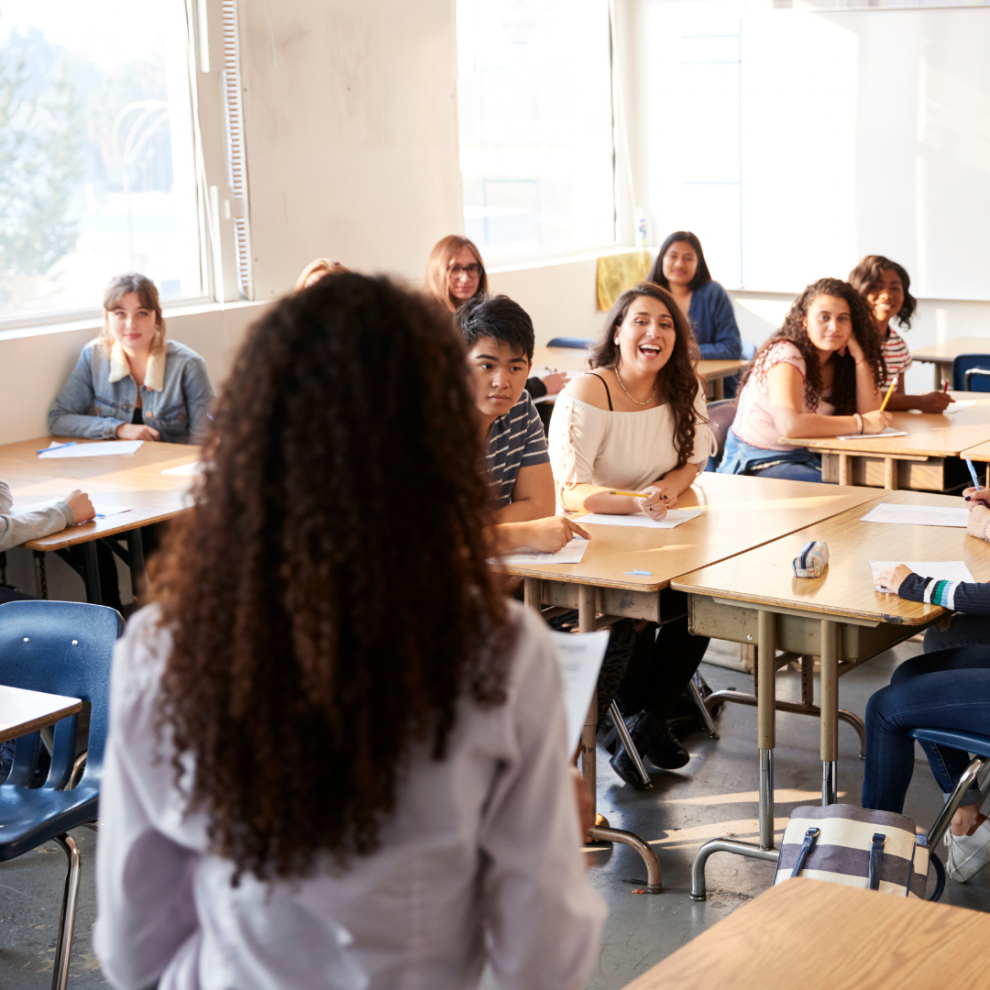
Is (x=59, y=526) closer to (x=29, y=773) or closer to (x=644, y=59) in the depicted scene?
(x=29, y=773)

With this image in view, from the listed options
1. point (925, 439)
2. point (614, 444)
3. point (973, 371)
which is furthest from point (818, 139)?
point (614, 444)

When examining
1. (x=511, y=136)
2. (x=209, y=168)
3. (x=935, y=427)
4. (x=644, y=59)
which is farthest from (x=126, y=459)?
(x=644, y=59)

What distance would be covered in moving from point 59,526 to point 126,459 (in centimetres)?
92

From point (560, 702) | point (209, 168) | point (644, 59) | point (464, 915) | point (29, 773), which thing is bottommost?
point (29, 773)

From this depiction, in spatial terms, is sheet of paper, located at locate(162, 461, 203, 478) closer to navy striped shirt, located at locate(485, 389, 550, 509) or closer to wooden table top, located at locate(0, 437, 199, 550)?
wooden table top, located at locate(0, 437, 199, 550)

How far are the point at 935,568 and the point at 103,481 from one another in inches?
98.1

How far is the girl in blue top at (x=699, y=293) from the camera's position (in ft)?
19.8

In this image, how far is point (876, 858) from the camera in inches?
77.1

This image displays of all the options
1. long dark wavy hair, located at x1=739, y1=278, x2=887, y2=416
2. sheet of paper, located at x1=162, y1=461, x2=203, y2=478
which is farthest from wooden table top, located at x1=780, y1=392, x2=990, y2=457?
sheet of paper, located at x1=162, y1=461, x2=203, y2=478

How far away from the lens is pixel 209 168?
5.00 metres

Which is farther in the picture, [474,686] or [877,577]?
[877,577]

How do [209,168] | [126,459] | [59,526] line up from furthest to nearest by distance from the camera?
[209,168], [126,459], [59,526]

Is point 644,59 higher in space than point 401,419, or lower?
higher

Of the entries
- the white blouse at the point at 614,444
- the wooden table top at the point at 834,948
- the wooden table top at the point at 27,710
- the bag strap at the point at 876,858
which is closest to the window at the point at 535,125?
the white blouse at the point at 614,444
